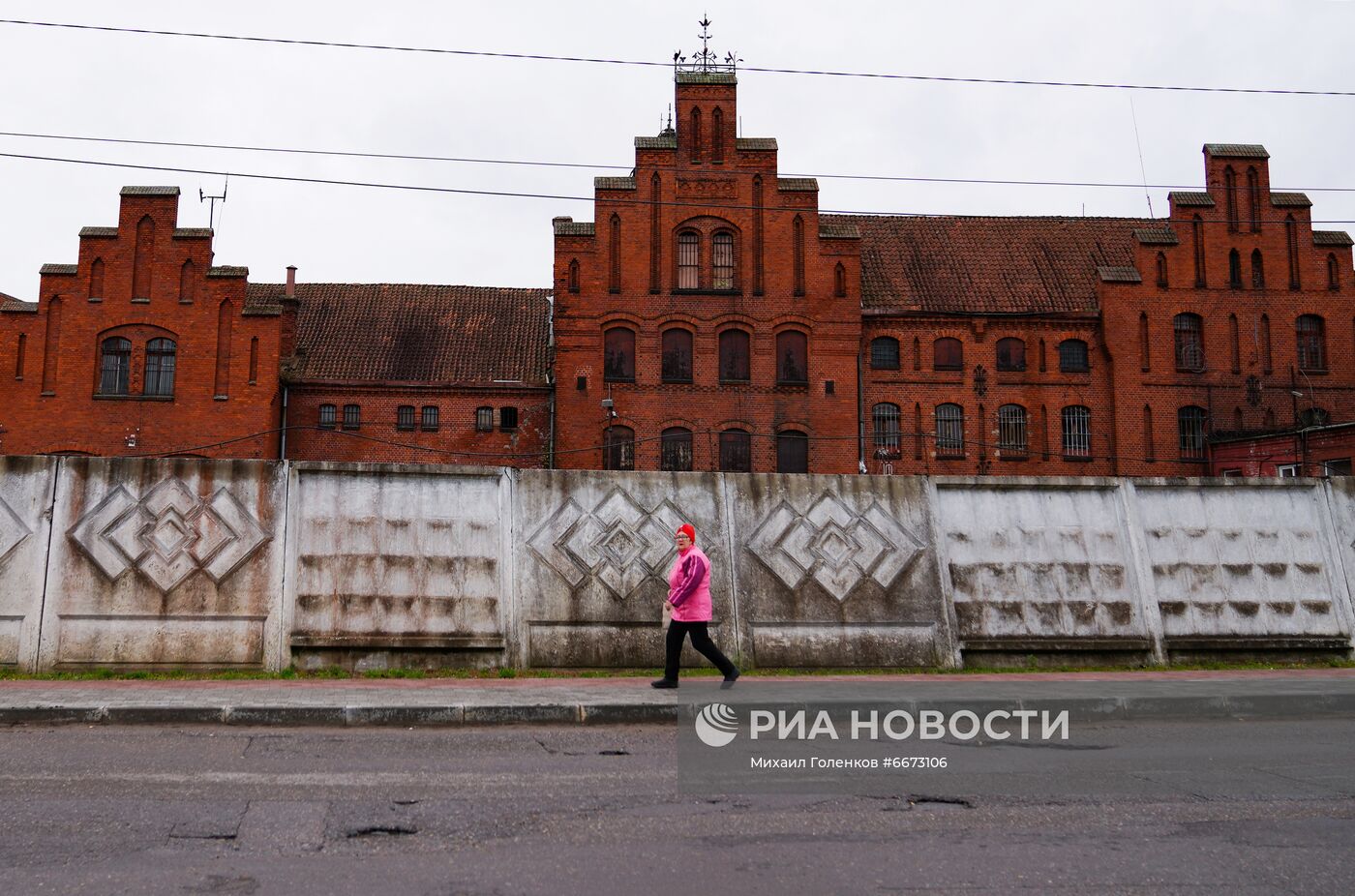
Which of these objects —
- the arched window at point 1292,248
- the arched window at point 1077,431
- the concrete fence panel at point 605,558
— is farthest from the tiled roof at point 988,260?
the concrete fence panel at point 605,558

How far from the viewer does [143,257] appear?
119ft

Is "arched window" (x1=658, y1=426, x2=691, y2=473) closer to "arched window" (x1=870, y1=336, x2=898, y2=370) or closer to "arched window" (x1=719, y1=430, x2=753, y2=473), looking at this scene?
"arched window" (x1=719, y1=430, x2=753, y2=473)

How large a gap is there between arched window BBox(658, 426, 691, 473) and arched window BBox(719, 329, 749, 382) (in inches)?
88.3

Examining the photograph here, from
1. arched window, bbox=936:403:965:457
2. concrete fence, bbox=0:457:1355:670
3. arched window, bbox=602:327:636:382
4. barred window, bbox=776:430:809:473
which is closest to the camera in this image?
concrete fence, bbox=0:457:1355:670

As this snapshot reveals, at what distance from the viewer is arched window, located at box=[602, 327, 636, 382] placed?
3622 cm

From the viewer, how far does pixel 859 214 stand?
43156 mm

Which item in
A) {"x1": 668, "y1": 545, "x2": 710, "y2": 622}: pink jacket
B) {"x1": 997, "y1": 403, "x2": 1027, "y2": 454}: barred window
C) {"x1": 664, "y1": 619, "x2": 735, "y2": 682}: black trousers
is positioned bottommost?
{"x1": 664, "y1": 619, "x2": 735, "y2": 682}: black trousers

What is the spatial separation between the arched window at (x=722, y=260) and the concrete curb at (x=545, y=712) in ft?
91.2

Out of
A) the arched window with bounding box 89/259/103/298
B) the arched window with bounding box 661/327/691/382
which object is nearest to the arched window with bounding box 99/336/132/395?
the arched window with bounding box 89/259/103/298

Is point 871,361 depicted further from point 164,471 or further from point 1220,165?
point 164,471

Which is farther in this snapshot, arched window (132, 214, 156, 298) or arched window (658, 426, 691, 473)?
arched window (132, 214, 156, 298)

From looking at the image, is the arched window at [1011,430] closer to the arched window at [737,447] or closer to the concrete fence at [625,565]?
the arched window at [737,447]

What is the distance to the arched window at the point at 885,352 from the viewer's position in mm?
37656

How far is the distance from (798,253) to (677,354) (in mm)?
5379
